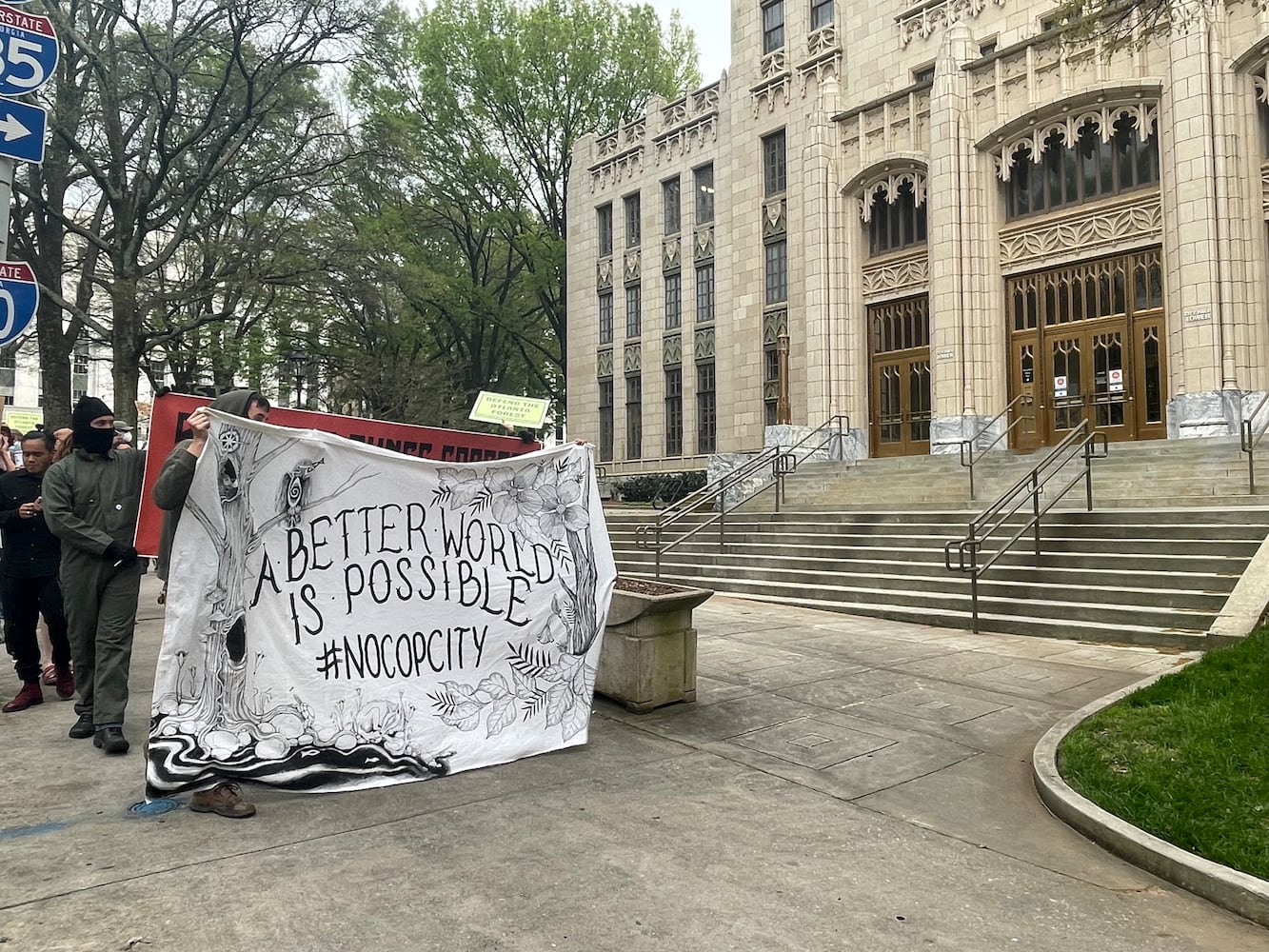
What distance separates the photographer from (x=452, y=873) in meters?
3.63

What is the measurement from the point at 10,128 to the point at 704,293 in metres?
23.5

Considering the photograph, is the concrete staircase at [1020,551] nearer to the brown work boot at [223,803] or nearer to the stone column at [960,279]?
the stone column at [960,279]

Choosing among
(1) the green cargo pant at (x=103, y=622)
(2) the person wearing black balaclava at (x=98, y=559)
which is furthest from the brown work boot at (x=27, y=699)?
(1) the green cargo pant at (x=103, y=622)

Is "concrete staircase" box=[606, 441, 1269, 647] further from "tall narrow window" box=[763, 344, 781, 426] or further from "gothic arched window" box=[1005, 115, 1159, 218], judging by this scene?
"tall narrow window" box=[763, 344, 781, 426]

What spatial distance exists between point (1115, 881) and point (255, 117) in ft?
70.7

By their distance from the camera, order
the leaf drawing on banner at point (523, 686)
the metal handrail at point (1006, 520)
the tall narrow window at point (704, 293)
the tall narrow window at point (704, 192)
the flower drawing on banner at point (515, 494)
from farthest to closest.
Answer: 1. the tall narrow window at point (704, 192)
2. the tall narrow window at point (704, 293)
3. the metal handrail at point (1006, 520)
4. the flower drawing on banner at point (515, 494)
5. the leaf drawing on banner at point (523, 686)

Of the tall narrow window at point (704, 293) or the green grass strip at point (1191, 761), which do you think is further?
the tall narrow window at point (704, 293)

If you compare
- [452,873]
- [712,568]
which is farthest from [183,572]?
[712,568]

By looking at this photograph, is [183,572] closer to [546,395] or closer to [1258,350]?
[1258,350]

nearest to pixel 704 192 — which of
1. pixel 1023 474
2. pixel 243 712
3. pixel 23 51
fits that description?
pixel 1023 474

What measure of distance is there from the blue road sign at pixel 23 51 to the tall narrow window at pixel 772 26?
78.1 ft

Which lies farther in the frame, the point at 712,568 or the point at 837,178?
the point at 837,178

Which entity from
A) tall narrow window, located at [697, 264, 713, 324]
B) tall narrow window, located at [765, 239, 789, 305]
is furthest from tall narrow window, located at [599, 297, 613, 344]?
tall narrow window, located at [765, 239, 789, 305]

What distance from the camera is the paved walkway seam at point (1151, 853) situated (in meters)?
3.49
